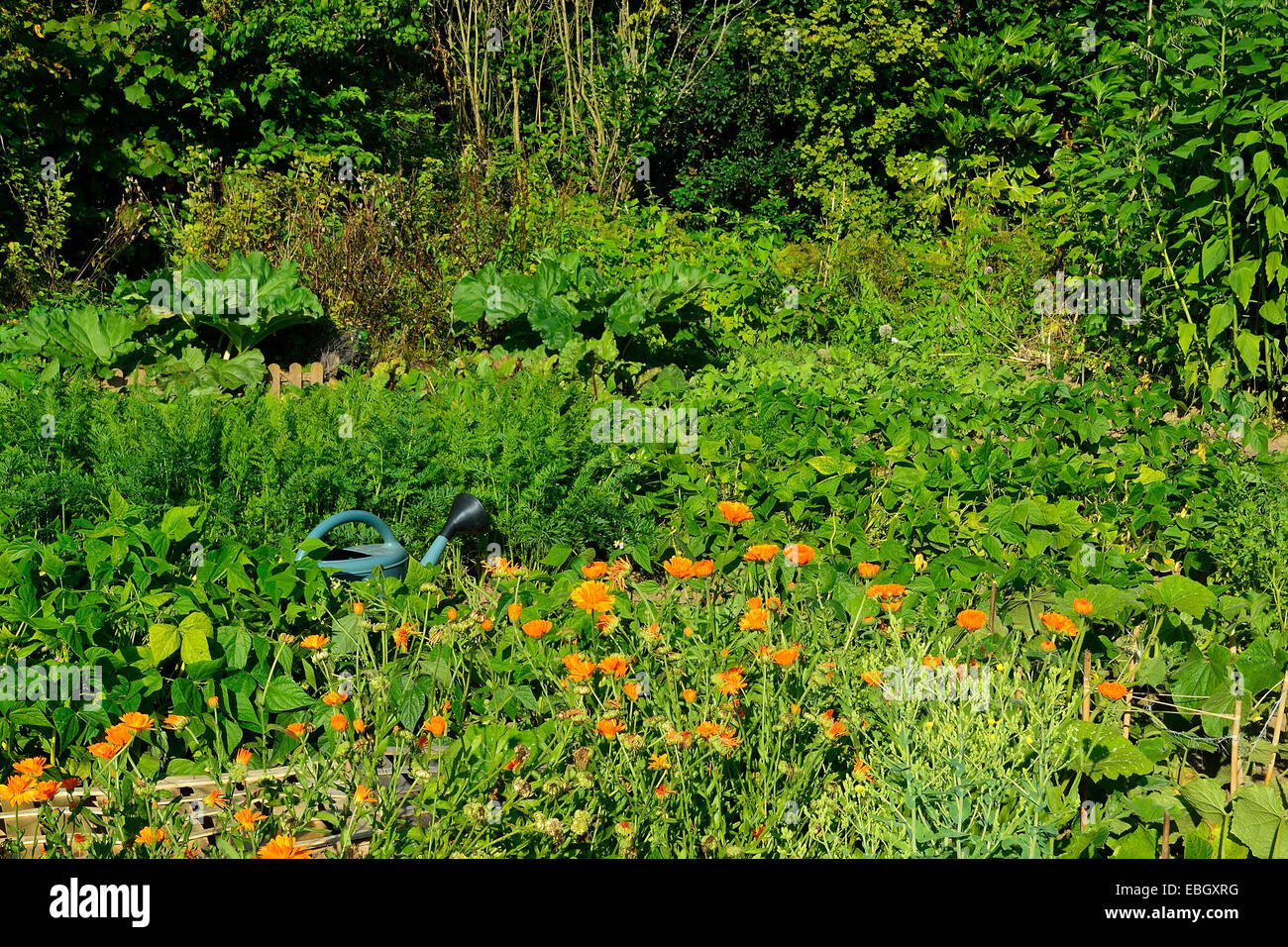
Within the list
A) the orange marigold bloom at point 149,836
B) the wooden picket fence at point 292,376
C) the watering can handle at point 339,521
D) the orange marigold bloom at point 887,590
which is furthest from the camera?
the wooden picket fence at point 292,376

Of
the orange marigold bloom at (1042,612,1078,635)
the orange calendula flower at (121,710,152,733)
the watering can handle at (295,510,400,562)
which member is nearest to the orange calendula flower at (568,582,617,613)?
the orange calendula flower at (121,710,152,733)

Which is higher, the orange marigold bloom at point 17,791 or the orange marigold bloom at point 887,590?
the orange marigold bloom at point 887,590

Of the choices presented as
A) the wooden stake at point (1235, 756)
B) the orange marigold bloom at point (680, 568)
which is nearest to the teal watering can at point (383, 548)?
the orange marigold bloom at point (680, 568)

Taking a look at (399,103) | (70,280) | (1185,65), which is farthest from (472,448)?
(399,103)

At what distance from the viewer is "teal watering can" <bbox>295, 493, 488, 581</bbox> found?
3.13m

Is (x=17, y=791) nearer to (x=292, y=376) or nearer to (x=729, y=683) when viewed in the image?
(x=729, y=683)

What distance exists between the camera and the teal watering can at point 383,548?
313 centimetres

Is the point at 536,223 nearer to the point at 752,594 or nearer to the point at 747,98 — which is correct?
the point at 747,98

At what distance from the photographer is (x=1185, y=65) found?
4.90 m

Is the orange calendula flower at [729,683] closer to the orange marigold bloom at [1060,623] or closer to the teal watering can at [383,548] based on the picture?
the orange marigold bloom at [1060,623]

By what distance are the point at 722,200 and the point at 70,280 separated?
571 centimetres

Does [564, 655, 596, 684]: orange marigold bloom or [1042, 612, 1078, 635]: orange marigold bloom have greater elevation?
[1042, 612, 1078, 635]: orange marigold bloom

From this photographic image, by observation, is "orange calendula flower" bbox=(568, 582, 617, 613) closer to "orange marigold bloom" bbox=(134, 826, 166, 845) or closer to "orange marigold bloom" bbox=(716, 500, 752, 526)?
"orange marigold bloom" bbox=(716, 500, 752, 526)

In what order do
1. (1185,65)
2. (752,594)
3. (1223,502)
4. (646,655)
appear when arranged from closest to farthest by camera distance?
(646,655)
(752,594)
(1223,502)
(1185,65)
